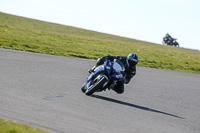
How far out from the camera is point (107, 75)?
8336mm

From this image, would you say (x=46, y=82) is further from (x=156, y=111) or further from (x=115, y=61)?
(x=156, y=111)

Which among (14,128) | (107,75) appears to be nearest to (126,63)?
(107,75)

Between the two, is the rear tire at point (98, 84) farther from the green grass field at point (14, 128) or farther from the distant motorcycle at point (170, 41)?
the distant motorcycle at point (170, 41)

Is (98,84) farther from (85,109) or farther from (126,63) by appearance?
(85,109)

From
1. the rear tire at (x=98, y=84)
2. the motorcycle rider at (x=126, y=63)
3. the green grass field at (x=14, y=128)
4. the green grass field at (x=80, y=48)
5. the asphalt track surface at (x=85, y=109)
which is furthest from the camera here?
the green grass field at (x=80, y=48)

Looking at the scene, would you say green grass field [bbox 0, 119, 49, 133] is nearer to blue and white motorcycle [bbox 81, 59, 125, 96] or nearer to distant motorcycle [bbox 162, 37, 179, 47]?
blue and white motorcycle [bbox 81, 59, 125, 96]

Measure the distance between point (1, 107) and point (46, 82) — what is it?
4292mm

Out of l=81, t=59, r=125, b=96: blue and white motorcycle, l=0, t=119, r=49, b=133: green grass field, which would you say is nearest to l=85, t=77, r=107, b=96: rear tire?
l=81, t=59, r=125, b=96: blue and white motorcycle

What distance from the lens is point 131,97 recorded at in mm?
10125

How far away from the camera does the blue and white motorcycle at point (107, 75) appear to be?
26.8 feet

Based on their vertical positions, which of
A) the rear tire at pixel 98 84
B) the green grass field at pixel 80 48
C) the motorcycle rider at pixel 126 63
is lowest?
the green grass field at pixel 80 48

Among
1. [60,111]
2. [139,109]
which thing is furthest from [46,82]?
[60,111]

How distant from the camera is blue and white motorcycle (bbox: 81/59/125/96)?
817 cm

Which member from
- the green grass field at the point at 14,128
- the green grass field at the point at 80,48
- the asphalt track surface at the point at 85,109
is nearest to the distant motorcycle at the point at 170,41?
the green grass field at the point at 80,48
